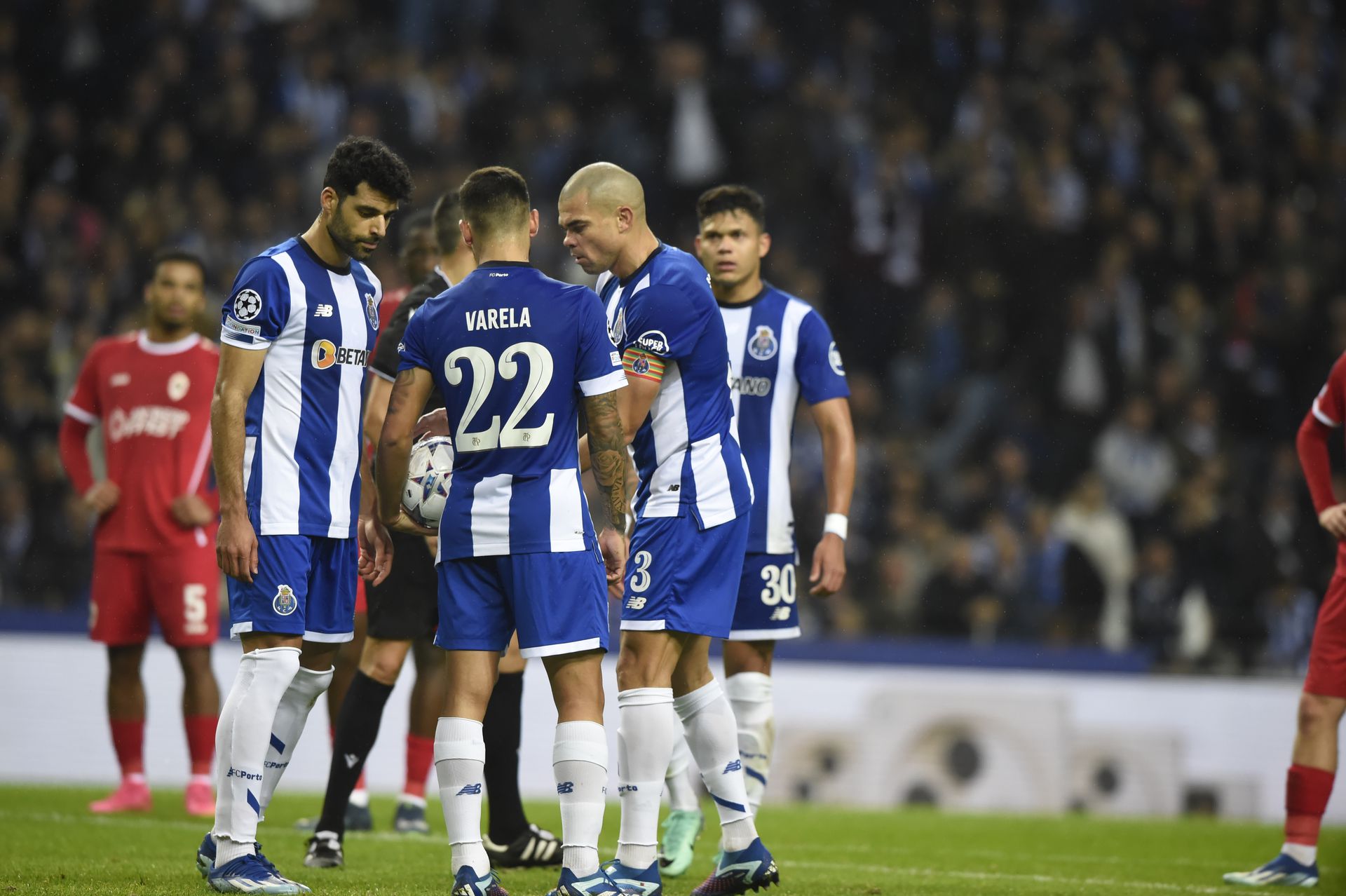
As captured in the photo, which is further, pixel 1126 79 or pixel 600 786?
pixel 1126 79

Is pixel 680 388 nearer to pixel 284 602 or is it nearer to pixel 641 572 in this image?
pixel 641 572

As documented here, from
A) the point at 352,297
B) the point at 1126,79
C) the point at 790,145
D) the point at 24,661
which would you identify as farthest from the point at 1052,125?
the point at 352,297

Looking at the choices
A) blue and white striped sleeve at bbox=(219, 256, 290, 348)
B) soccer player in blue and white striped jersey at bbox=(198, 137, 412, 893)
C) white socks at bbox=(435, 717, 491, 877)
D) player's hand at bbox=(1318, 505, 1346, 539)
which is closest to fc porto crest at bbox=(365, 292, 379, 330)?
soccer player in blue and white striped jersey at bbox=(198, 137, 412, 893)

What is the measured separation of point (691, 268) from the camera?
589 centimetres

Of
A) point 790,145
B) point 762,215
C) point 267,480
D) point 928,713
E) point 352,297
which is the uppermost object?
point 790,145

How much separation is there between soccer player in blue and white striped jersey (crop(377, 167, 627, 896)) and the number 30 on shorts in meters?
1.78

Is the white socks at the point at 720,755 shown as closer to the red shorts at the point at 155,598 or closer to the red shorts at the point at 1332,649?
the red shorts at the point at 1332,649

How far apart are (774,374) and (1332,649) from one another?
291cm

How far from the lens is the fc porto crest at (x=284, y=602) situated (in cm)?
564

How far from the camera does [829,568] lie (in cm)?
685

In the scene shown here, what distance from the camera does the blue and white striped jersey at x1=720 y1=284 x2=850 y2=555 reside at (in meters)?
7.30

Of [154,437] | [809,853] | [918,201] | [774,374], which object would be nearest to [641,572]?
[774,374]

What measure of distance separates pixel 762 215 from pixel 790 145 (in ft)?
31.9

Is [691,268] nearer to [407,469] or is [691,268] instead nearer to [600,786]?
[407,469]
